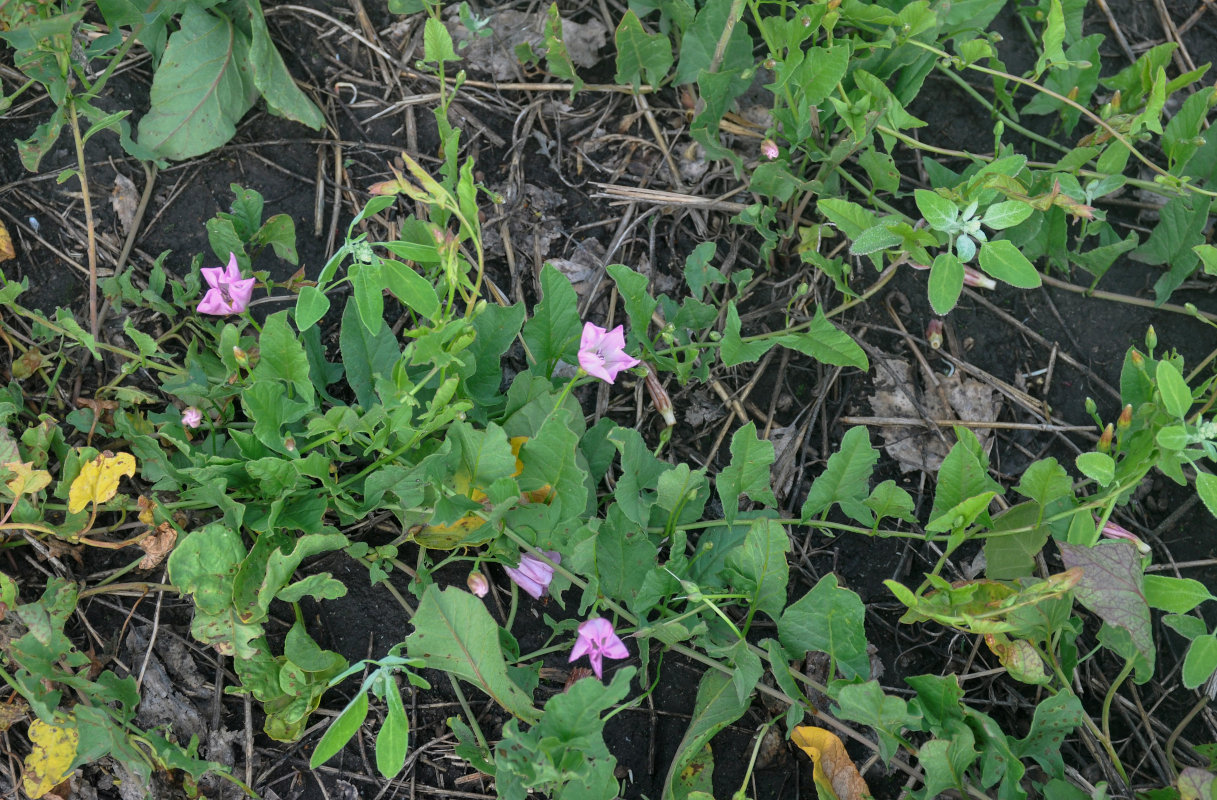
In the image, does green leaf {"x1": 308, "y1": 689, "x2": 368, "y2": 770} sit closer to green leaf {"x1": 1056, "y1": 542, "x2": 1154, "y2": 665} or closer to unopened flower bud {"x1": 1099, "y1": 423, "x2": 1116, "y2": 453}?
green leaf {"x1": 1056, "y1": 542, "x2": 1154, "y2": 665}

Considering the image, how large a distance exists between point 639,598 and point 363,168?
137 centimetres

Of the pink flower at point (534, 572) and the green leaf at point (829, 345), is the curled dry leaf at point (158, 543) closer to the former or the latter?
the pink flower at point (534, 572)

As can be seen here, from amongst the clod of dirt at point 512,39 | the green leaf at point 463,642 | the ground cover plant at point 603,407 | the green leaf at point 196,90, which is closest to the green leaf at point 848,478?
→ the ground cover plant at point 603,407

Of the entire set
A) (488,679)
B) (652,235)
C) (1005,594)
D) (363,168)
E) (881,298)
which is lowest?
(488,679)

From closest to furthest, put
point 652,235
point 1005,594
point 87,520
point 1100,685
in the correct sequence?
point 1005,594
point 87,520
point 1100,685
point 652,235

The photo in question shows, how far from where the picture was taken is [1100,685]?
2.19m

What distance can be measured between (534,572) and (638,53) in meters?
1.36

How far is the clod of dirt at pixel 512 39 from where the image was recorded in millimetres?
2514

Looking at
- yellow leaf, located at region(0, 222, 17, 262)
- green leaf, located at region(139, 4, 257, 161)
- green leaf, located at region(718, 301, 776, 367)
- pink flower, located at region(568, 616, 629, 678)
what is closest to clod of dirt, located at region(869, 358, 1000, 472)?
green leaf, located at region(718, 301, 776, 367)

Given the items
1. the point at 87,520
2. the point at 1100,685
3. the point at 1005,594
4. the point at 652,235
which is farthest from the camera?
the point at 652,235

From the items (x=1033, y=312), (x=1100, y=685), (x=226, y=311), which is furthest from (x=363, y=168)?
(x=1100, y=685)

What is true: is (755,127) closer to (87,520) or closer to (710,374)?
(710,374)

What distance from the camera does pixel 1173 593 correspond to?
1.79 m

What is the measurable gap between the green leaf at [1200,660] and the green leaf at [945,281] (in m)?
0.81
